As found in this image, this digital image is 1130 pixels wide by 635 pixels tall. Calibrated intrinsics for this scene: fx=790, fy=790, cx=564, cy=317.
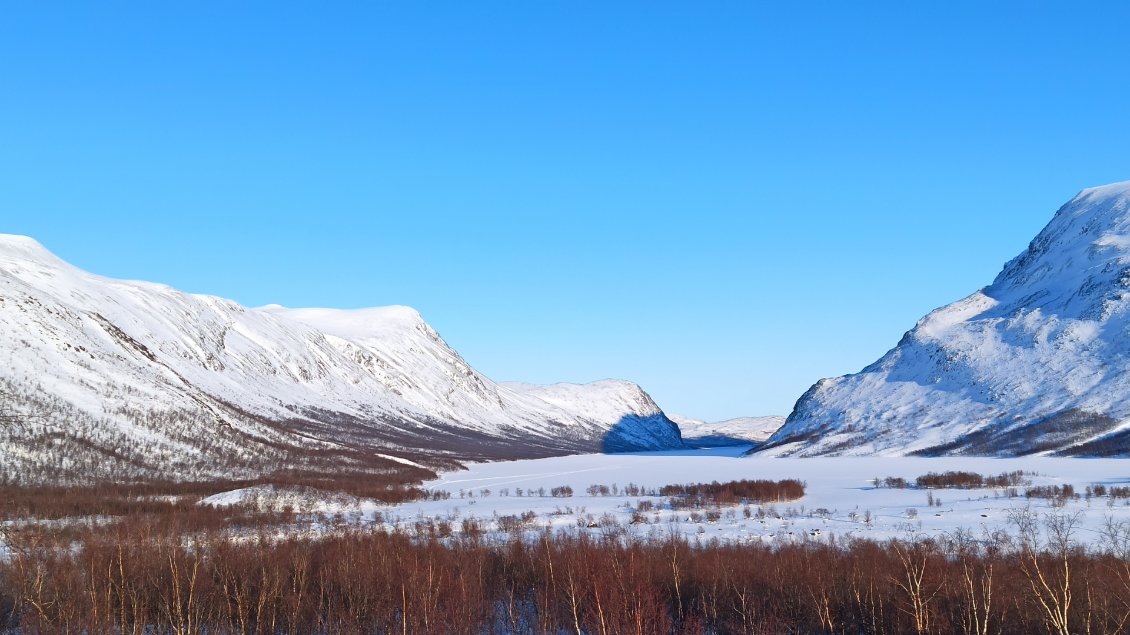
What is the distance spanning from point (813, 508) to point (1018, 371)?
278 feet

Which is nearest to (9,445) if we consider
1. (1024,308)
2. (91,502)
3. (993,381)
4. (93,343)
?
(91,502)

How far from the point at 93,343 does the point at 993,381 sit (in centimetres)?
11940

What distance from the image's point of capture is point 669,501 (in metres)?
55.1

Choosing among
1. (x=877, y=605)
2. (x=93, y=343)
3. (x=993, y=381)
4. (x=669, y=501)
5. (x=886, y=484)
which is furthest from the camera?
(x=993, y=381)

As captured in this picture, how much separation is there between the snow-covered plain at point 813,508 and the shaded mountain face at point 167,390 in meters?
24.4

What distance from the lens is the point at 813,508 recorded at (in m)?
46.4

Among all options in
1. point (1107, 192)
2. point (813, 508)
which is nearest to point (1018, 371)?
point (1107, 192)

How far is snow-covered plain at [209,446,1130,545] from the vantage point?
35250 mm

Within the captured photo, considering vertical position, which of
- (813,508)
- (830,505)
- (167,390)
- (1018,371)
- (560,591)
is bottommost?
(830,505)

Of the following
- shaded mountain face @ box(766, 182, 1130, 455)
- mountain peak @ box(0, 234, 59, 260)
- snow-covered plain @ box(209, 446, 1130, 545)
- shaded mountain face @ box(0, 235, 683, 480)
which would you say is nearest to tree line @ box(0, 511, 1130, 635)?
snow-covered plain @ box(209, 446, 1130, 545)

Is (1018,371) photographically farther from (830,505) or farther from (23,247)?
(23,247)

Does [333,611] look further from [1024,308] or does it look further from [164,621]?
[1024,308]

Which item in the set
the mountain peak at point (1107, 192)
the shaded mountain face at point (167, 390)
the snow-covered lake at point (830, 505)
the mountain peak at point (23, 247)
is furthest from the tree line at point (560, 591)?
the mountain peak at point (1107, 192)

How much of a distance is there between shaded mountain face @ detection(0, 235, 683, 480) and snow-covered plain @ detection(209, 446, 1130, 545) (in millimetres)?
24403
